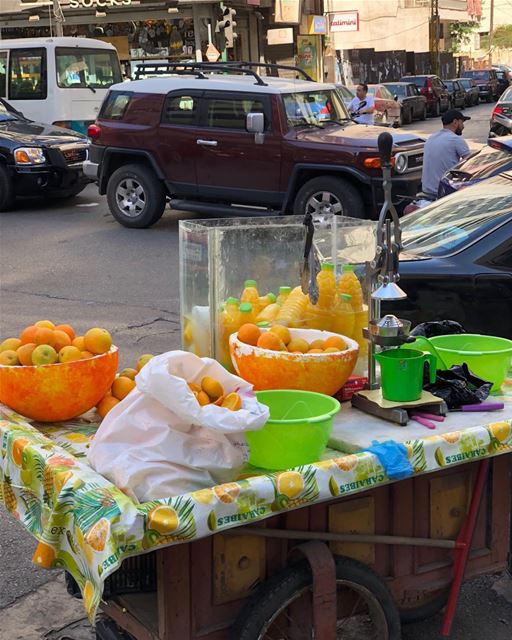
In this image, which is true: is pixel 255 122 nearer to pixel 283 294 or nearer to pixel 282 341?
pixel 283 294

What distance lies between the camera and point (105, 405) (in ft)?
11.0

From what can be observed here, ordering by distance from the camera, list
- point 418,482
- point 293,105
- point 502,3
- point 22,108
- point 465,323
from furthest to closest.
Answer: point 502,3
point 22,108
point 293,105
point 465,323
point 418,482

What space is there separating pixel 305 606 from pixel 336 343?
92 cm

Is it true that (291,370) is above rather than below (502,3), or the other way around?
below

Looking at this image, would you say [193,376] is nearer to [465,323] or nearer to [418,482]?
[418,482]

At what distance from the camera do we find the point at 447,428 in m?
3.13

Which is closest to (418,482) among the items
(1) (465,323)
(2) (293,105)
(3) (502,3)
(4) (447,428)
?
(4) (447,428)

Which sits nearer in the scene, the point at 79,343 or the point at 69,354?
the point at 69,354

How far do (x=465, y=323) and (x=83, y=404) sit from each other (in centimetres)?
300

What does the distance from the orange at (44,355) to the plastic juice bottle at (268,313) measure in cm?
75

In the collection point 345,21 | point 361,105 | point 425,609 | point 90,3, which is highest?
point 345,21

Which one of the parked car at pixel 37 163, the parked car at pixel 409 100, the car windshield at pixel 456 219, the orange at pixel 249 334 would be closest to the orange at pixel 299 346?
the orange at pixel 249 334

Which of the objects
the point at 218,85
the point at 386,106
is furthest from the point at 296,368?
the point at 386,106

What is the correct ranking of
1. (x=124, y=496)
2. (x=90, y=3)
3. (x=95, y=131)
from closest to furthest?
(x=124, y=496)
(x=95, y=131)
(x=90, y=3)
